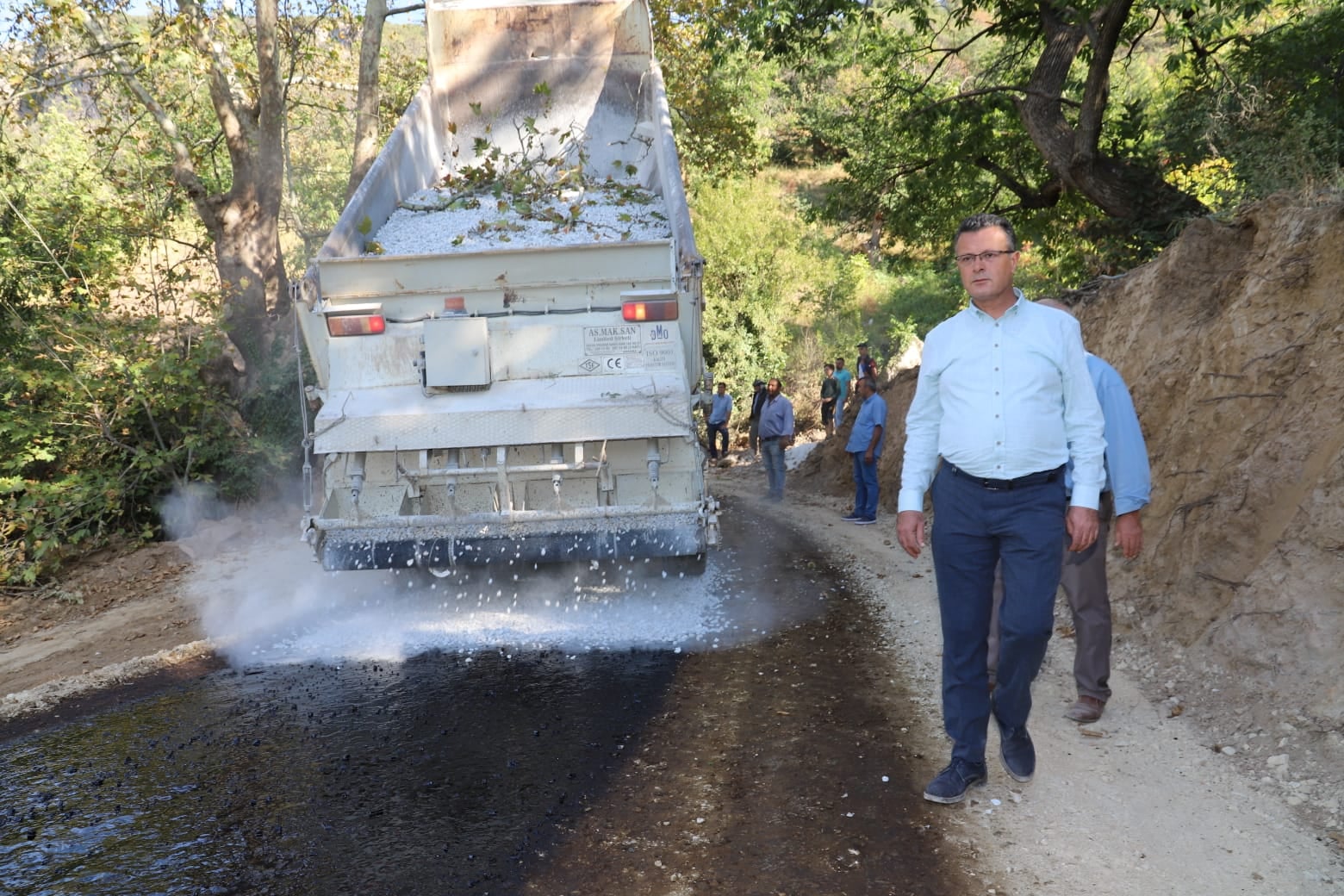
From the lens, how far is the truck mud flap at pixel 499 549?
20.2 ft

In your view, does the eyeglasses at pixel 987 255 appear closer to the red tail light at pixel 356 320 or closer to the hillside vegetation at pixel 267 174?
the hillside vegetation at pixel 267 174

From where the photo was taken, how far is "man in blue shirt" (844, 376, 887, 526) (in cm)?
1092

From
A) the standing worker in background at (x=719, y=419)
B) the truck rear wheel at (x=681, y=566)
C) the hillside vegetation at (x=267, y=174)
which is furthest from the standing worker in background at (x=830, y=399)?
the truck rear wheel at (x=681, y=566)

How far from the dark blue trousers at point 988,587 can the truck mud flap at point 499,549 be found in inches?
99.6

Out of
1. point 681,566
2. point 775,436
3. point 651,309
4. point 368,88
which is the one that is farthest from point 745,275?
point 651,309

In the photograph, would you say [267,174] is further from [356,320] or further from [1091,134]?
[1091,134]

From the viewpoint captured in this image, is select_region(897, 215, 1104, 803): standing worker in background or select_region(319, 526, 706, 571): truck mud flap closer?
select_region(897, 215, 1104, 803): standing worker in background

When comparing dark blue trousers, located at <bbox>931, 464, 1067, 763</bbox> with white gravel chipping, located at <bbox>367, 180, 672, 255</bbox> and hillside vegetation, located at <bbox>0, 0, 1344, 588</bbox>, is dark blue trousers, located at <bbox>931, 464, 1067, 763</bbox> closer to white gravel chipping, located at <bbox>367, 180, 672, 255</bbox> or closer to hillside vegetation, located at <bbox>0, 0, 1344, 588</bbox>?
hillside vegetation, located at <bbox>0, 0, 1344, 588</bbox>

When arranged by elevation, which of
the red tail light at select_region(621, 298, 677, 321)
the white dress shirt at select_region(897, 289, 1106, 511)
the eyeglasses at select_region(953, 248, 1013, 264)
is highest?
the eyeglasses at select_region(953, 248, 1013, 264)

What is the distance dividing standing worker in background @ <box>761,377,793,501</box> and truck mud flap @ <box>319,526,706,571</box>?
679 cm

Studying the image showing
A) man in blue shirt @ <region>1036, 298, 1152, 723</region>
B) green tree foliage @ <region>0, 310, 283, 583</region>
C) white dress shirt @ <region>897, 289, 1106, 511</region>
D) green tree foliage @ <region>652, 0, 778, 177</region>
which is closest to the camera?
white dress shirt @ <region>897, 289, 1106, 511</region>

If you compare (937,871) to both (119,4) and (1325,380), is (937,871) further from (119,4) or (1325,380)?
(119,4)

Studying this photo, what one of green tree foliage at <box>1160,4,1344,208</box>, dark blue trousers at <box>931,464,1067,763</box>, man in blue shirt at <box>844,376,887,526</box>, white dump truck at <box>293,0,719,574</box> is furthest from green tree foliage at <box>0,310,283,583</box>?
green tree foliage at <box>1160,4,1344,208</box>

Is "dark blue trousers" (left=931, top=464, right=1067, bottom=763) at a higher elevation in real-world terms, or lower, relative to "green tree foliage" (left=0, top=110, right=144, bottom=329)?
lower
